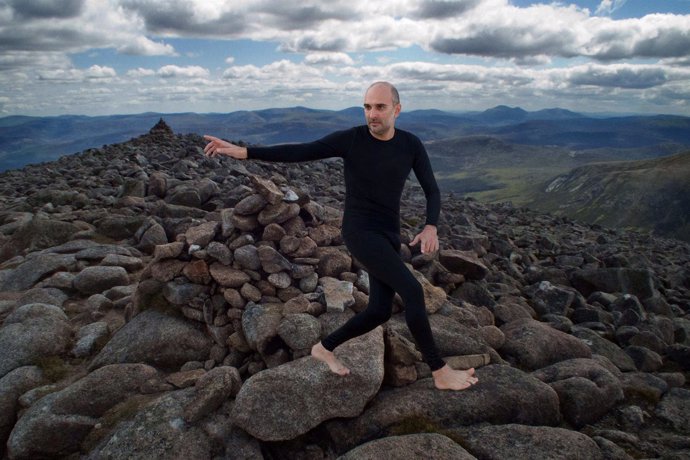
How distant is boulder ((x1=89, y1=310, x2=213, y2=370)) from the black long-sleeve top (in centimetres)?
549

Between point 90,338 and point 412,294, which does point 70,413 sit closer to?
point 90,338

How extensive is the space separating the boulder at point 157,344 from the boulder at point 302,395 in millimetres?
3132

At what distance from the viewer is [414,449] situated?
22.7 ft

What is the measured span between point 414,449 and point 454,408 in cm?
157

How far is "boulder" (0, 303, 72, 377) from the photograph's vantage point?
10.6 m

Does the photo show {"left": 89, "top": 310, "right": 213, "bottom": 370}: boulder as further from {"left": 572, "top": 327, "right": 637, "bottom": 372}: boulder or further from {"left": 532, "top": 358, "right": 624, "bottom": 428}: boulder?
{"left": 572, "top": 327, "right": 637, "bottom": 372}: boulder

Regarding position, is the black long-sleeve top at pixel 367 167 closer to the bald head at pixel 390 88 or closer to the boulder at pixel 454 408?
the bald head at pixel 390 88

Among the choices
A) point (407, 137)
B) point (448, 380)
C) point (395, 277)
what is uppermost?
point (407, 137)

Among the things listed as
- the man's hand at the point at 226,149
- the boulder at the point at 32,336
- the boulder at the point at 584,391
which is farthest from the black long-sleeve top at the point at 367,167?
the boulder at the point at 32,336

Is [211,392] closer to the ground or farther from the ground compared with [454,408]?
farther from the ground

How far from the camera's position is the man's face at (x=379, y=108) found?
7582 mm

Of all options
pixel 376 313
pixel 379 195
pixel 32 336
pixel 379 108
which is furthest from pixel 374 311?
pixel 32 336

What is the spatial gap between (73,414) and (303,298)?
5.15m

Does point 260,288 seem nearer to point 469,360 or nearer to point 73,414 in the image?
point 73,414
